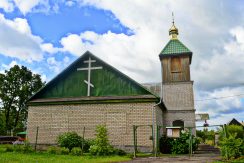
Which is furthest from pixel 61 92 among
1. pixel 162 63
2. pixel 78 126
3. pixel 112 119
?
pixel 162 63

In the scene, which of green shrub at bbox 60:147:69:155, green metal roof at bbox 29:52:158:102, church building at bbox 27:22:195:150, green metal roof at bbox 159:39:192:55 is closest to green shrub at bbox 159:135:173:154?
church building at bbox 27:22:195:150

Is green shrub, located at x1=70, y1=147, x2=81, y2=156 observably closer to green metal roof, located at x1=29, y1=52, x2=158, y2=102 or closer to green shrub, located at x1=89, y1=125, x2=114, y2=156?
green shrub, located at x1=89, y1=125, x2=114, y2=156

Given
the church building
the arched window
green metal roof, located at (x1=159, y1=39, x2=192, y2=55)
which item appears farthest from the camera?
green metal roof, located at (x1=159, y1=39, x2=192, y2=55)

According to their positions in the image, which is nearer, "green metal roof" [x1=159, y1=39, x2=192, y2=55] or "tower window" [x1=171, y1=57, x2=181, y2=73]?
"tower window" [x1=171, y1=57, x2=181, y2=73]

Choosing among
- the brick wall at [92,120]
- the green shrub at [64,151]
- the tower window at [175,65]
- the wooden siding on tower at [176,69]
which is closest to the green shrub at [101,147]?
the green shrub at [64,151]

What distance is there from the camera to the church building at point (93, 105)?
20.6 metres

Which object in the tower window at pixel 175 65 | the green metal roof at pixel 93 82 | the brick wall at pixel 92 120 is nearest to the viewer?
the brick wall at pixel 92 120

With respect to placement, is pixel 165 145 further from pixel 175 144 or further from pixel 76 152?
pixel 76 152

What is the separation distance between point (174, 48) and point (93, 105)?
13707mm

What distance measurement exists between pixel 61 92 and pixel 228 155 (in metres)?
13.2

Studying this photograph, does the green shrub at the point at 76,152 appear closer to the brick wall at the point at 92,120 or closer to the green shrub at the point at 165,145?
the brick wall at the point at 92,120

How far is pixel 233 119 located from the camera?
55.0 meters

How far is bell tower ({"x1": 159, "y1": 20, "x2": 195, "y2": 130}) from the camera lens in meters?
30.1

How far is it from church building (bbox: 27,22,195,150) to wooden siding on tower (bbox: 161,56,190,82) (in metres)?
8.74
